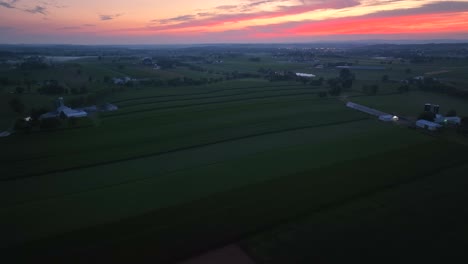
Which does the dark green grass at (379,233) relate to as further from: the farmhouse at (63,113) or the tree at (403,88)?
the tree at (403,88)

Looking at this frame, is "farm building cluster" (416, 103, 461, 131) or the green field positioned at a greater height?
"farm building cluster" (416, 103, 461, 131)

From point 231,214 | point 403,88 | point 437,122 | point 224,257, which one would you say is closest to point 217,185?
point 231,214

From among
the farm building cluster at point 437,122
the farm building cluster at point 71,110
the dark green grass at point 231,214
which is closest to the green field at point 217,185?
the dark green grass at point 231,214

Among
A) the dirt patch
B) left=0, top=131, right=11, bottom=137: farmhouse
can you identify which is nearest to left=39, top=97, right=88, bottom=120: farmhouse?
left=0, top=131, right=11, bottom=137: farmhouse

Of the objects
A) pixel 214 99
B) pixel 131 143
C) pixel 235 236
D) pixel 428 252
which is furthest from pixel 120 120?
pixel 428 252

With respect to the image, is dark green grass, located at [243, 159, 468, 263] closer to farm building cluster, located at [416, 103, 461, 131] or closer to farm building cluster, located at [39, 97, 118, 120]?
farm building cluster, located at [416, 103, 461, 131]

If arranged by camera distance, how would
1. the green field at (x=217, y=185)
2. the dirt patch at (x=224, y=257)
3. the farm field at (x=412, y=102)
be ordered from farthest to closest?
the farm field at (x=412, y=102) → the green field at (x=217, y=185) → the dirt patch at (x=224, y=257)
